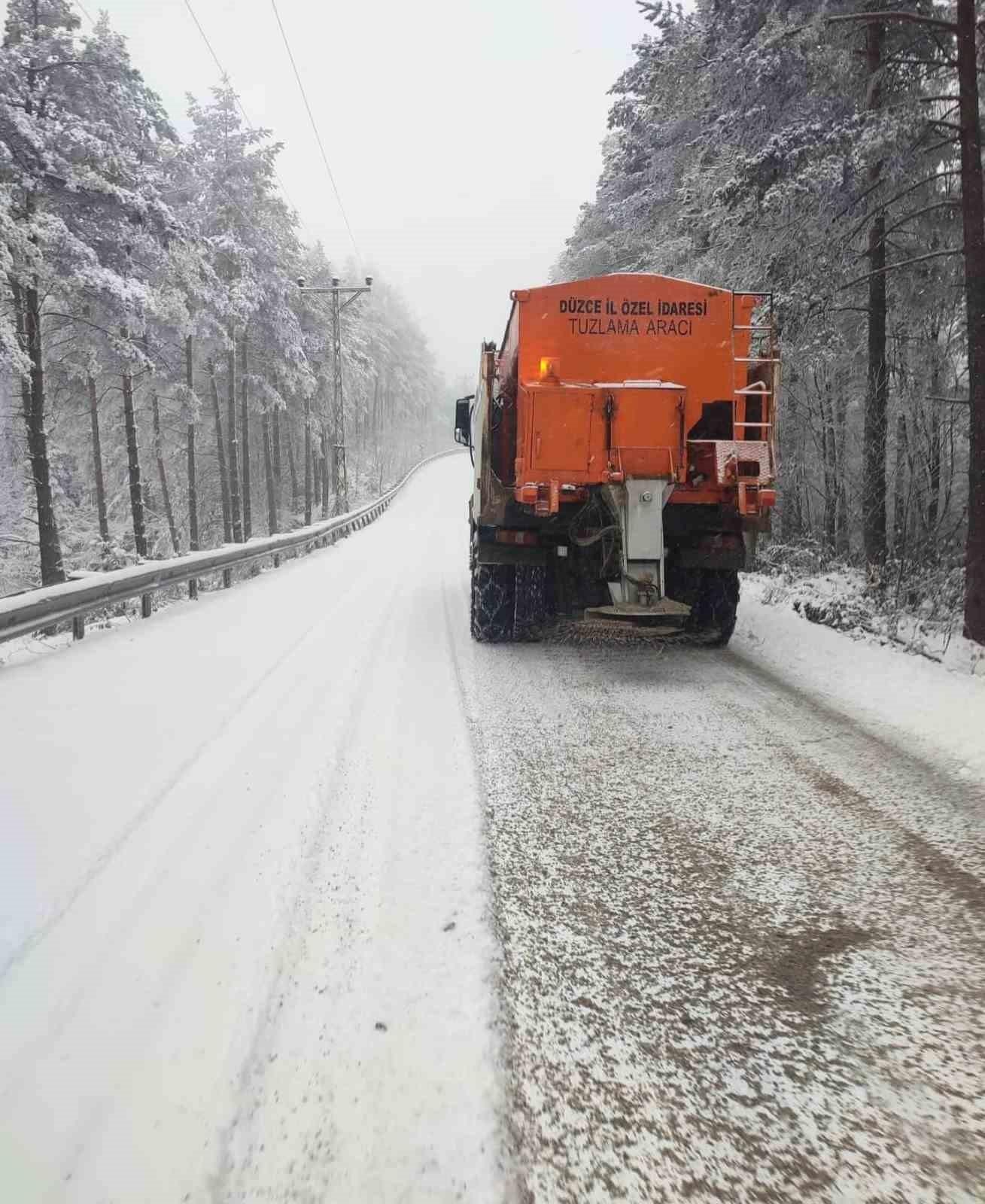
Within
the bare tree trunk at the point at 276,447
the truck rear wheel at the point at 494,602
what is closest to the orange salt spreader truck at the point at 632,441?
the truck rear wheel at the point at 494,602

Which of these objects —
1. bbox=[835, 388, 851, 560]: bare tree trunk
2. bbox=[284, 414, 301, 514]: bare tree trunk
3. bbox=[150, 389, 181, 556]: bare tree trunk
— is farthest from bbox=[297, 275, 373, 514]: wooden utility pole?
bbox=[835, 388, 851, 560]: bare tree trunk

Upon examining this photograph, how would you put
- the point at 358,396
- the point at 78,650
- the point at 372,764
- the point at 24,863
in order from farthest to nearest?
the point at 358,396 < the point at 78,650 < the point at 372,764 < the point at 24,863

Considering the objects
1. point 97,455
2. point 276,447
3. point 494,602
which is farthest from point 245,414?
point 494,602

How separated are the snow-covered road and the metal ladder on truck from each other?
1.93 meters

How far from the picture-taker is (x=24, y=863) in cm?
303

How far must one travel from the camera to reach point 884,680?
219 inches

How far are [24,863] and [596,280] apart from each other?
5.76 m

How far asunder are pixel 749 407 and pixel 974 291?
1989 millimetres

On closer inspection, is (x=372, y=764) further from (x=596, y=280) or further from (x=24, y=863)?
(x=596, y=280)

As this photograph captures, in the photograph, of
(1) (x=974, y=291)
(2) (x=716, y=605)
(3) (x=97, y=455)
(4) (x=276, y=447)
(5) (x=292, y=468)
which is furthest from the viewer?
(5) (x=292, y=468)

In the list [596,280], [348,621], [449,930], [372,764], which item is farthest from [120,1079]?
[348,621]

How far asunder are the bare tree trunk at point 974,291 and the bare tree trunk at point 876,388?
2458 mm

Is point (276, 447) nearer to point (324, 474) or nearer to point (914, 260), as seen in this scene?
point (324, 474)

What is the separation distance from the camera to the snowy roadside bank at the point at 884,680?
4.39 m
